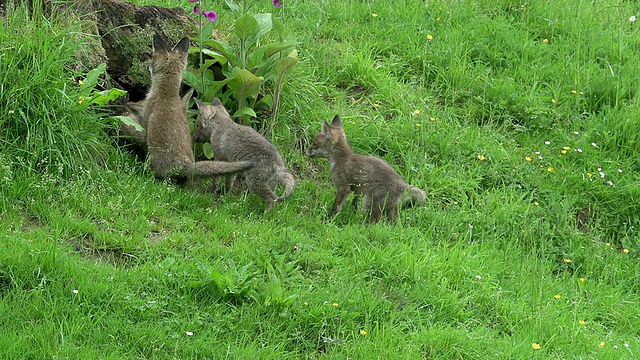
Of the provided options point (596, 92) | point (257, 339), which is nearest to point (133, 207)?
point (257, 339)

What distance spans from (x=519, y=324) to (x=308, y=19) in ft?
17.6

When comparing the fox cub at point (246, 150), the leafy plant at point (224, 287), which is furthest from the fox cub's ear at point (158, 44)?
the leafy plant at point (224, 287)

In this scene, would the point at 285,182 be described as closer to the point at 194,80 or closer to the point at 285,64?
the point at 285,64

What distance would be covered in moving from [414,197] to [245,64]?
2139 mm

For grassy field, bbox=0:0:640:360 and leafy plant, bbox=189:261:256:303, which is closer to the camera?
grassy field, bbox=0:0:640:360

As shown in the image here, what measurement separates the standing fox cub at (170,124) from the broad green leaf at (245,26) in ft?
1.70

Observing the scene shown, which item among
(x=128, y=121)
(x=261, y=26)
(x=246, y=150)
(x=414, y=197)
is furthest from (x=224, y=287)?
(x=261, y=26)

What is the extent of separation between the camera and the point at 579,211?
29.7 ft

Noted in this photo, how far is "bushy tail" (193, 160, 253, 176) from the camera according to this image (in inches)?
303

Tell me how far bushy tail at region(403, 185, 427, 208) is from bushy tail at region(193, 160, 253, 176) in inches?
58.7

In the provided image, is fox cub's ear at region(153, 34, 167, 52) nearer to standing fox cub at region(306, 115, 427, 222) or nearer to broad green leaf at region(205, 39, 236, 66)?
broad green leaf at region(205, 39, 236, 66)

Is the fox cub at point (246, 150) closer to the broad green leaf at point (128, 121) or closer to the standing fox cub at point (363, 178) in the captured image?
the standing fox cub at point (363, 178)

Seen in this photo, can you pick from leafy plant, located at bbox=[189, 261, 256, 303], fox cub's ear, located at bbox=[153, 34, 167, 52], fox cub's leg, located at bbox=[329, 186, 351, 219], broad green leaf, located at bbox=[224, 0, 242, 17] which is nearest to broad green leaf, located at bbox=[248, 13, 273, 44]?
broad green leaf, located at bbox=[224, 0, 242, 17]

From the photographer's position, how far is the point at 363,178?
795 cm
